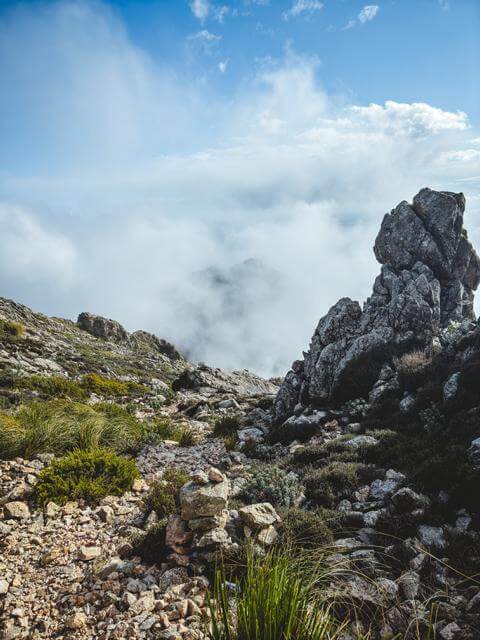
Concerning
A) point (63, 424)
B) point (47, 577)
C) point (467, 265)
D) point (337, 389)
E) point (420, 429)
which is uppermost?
point (467, 265)

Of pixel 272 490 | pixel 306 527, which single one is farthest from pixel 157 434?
pixel 306 527

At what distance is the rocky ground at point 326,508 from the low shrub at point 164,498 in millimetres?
209

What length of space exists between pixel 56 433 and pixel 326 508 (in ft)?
23.8

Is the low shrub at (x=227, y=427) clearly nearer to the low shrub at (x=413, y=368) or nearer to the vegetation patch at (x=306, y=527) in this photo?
Answer: the low shrub at (x=413, y=368)

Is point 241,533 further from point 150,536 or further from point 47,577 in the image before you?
point 47,577

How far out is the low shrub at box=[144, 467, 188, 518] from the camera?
6.72 metres

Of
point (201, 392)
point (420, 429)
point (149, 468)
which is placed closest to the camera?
point (149, 468)

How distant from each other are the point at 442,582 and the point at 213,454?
8.38 meters

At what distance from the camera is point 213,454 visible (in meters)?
11.9

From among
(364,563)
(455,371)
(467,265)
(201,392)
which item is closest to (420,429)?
(455,371)

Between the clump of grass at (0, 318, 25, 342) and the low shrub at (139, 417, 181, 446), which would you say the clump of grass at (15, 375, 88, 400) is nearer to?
the low shrub at (139, 417, 181, 446)

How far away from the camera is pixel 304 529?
5.76 m

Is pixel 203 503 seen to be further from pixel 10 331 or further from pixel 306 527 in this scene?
pixel 10 331

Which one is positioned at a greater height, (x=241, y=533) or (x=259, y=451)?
(x=259, y=451)
